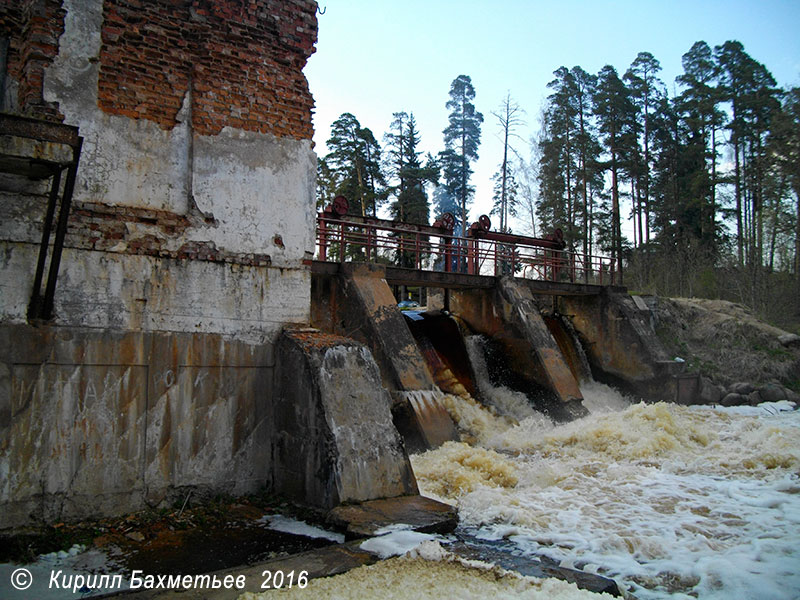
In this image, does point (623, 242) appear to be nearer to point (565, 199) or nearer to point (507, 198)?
point (565, 199)

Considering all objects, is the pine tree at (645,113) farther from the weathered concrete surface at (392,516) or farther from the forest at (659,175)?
the weathered concrete surface at (392,516)

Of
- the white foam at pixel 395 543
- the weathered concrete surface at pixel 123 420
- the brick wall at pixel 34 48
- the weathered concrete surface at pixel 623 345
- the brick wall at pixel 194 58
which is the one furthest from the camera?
the weathered concrete surface at pixel 623 345

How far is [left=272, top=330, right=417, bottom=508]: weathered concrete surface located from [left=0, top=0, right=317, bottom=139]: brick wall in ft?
9.22

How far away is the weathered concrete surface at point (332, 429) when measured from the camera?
599 centimetres

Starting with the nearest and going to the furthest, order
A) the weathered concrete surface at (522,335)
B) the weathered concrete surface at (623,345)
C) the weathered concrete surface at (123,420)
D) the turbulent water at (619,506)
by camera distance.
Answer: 1. the turbulent water at (619,506)
2. the weathered concrete surface at (123,420)
3. the weathered concrete surface at (522,335)
4. the weathered concrete surface at (623,345)

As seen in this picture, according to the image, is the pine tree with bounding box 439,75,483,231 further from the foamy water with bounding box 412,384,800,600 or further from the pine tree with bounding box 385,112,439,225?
the foamy water with bounding box 412,384,800,600

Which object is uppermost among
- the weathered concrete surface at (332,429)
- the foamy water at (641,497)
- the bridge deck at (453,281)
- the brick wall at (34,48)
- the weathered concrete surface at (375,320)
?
the brick wall at (34,48)

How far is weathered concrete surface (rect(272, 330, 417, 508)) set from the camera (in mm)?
5992

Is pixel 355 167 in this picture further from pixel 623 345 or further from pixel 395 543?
pixel 395 543

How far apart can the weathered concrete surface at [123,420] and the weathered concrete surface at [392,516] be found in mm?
1564

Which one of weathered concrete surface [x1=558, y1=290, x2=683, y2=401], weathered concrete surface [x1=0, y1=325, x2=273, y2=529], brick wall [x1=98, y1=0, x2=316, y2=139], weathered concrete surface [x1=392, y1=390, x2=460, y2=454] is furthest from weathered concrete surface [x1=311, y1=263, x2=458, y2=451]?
weathered concrete surface [x1=558, y1=290, x2=683, y2=401]

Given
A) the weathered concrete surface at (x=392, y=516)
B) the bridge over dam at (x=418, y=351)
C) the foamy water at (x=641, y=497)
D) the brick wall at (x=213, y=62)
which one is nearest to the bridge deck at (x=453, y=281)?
the bridge over dam at (x=418, y=351)

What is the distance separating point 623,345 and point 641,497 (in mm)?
10601

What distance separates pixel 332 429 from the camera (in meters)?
6.05
